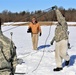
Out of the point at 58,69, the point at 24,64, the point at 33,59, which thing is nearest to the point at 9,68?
the point at 58,69

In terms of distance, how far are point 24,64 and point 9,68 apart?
662 cm

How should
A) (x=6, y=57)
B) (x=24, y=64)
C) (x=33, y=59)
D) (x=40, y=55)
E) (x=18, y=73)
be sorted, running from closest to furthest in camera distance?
(x=6, y=57) < (x=18, y=73) < (x=24, y=64) < (x=33, y=59) < (x=40, y=55)

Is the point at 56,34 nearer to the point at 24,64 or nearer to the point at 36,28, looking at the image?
the point at 24,64

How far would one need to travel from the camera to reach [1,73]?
3.82 metres

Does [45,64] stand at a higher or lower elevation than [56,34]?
lower

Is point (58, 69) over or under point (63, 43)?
under

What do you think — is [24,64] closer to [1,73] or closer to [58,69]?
[58,69]

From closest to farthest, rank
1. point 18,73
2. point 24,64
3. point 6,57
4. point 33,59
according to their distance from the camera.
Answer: point 6,57 < point 18,73 < point 24,64 < point 33,59

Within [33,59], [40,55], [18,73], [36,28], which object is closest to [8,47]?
[18,73]

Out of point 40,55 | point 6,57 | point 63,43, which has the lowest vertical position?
point 40,55

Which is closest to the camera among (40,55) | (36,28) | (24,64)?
(24,64)

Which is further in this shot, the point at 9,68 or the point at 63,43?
the point at 63,43

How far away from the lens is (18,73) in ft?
29.8

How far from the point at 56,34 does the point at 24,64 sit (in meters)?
1.57
